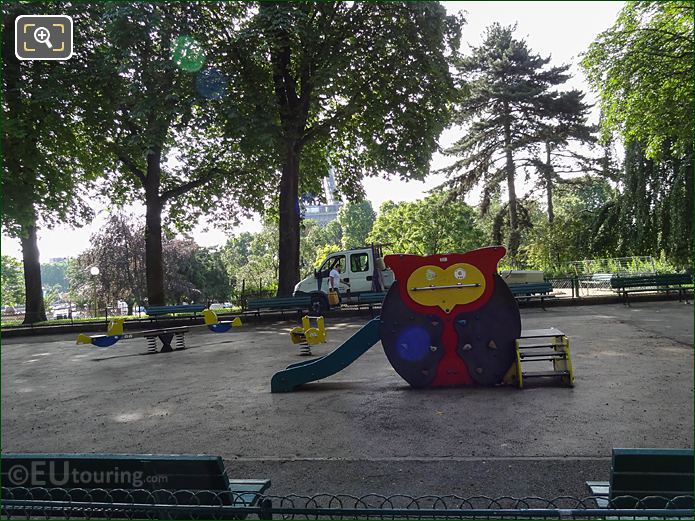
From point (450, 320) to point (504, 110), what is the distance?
27.7 metres

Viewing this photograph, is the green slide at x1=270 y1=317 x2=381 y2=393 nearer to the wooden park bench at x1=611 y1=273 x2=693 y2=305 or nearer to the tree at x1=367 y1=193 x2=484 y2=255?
the wooden park bench at x1=611 y1=273 x2=693 y2=305

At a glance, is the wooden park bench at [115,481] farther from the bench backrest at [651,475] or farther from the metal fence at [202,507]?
the bench backrest at [651,475]

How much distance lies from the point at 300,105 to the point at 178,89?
5.14 metres

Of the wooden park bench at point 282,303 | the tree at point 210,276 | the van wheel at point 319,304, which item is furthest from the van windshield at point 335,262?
the tree at point 210,276

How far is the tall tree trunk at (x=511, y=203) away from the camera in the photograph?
31656 mm

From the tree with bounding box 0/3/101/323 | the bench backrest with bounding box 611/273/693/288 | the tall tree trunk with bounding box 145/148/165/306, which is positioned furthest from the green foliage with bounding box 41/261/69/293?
the bench backrest with bounding box 611/273/693/288

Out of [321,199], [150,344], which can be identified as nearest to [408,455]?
[150,344]

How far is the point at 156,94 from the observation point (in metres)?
16.8

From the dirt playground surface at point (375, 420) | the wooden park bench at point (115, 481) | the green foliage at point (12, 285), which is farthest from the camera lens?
the green foliage at point (12, 285)

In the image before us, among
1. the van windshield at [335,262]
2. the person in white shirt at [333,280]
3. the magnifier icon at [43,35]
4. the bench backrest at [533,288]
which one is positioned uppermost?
the magnifier icon at [43,35]

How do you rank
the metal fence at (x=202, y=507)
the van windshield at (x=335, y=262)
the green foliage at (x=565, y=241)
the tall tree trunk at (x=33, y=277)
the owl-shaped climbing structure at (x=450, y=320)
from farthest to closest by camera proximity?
the green foliage at (x=565, y=241) < the tall tree trunk at (x=33, y=277) < the van windshield at (x=335, y=262) < the owl-shaped climbing structure at (x=450, y=320) < the metal fence at (x=202, y=507)

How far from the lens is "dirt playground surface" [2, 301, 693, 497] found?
14.0ft

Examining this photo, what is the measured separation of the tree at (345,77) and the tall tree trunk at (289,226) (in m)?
0.04

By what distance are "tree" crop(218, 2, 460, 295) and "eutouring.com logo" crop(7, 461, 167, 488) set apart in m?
14.8
